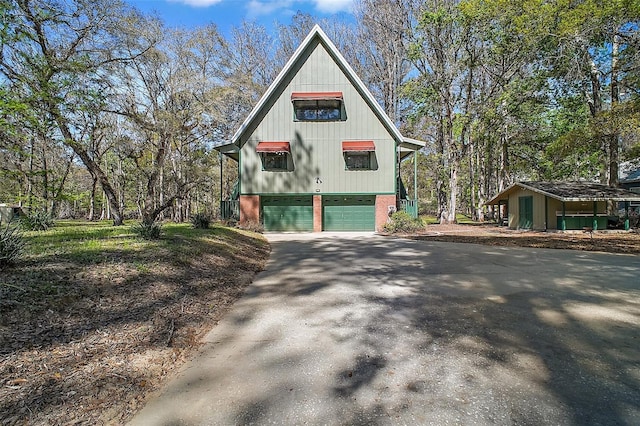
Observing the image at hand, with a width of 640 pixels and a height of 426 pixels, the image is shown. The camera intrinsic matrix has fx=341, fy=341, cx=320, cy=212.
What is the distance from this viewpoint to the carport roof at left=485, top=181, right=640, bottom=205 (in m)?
17.8

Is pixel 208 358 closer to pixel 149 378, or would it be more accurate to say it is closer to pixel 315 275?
pixel 149 378

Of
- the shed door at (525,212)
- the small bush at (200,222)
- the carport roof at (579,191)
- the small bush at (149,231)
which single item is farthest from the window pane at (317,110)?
the small bush at (149,231)

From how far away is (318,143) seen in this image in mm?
19969

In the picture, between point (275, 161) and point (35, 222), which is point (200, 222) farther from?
point (275, 161)

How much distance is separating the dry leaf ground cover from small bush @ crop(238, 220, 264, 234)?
484 inches

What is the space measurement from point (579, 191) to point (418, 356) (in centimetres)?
2045

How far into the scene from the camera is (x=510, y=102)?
2278 cm

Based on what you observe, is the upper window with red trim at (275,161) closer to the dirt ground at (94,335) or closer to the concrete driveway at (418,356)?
the concrete driveway at (418,356)

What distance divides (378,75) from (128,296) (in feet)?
96.9

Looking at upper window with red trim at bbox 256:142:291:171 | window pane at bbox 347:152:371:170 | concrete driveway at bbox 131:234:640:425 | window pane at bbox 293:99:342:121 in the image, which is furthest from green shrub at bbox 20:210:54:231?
window pane at bbox 347:152:371:170

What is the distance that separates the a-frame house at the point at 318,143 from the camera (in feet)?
65.2

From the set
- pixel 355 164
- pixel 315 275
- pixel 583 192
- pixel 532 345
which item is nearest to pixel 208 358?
pixel 532 345

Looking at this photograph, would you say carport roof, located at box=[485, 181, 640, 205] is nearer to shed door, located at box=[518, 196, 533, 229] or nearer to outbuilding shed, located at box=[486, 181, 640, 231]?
outbuilding shed, located at box=[486, 181, 640, 231]

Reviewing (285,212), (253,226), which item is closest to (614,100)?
(285,212)
